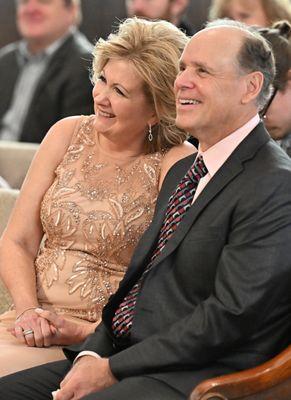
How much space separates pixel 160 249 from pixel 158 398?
437 millimetres

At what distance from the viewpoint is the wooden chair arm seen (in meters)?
2.37

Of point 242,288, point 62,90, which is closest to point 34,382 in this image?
point 242,288

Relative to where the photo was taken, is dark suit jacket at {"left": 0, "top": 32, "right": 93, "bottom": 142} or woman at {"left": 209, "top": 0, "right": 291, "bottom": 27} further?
dark suit jacket at {"left": 0, "top": 32, "right": 93, "bottom": 142}

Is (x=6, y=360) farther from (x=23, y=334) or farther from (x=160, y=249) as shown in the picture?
(x=160, y=249)

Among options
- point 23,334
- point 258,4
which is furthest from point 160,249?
point 258,4

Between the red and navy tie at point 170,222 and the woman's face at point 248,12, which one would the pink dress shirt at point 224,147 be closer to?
the red and navy tie at point 170,222

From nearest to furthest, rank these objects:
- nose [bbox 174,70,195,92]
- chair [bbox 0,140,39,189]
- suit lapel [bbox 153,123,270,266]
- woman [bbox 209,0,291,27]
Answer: suit lapel [bbox 153,123,270,266] → nose [bbox 174,70,195,92] → chair [bbox 0,140,39,189] → woman [bbox 209,0,291,27]

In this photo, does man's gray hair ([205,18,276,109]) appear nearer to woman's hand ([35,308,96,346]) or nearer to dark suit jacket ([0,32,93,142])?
woman's hand ([35,308,96,346])

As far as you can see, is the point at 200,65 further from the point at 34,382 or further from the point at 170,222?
the point at 34,382

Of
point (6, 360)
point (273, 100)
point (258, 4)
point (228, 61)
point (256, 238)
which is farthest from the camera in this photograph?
point (258, 4)

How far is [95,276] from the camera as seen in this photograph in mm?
3143

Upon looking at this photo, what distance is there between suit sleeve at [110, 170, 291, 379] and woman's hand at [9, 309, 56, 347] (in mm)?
544

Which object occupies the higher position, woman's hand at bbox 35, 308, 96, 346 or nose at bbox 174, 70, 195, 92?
nose at bbox 174, 70, 195, 92

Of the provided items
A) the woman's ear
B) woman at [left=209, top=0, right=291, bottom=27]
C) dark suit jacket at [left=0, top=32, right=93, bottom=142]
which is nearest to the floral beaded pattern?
the woman's ear
